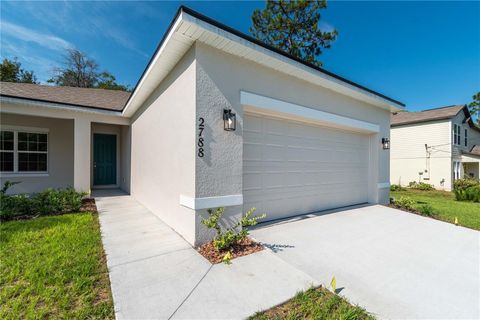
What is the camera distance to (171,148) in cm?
468

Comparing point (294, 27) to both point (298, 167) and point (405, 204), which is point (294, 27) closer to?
point (405, 204)

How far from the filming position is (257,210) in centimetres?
489

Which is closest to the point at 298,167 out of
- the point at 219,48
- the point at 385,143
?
the point at 219,48

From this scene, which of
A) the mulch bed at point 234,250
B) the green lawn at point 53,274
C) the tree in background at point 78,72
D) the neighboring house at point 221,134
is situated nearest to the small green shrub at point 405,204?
the neighboring house at point 221,134

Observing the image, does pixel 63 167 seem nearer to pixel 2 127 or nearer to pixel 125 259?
pixel 2 127

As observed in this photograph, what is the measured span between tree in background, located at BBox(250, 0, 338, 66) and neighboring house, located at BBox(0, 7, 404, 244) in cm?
1265

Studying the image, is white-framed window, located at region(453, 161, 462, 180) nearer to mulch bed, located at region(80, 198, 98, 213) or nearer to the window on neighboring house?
mulch bed, located at region(80, 198, 98, 213)

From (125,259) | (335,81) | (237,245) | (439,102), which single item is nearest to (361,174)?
(335,81)

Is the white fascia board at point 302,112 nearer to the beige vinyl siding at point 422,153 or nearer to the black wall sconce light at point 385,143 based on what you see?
the black wall sconce light at point 385,143

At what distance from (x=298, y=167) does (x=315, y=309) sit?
3724 millimetres

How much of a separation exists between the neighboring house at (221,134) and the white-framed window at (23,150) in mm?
31

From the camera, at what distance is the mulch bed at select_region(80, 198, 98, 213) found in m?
6.10

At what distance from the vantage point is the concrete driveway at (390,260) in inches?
98.1

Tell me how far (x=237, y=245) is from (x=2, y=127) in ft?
33.6
